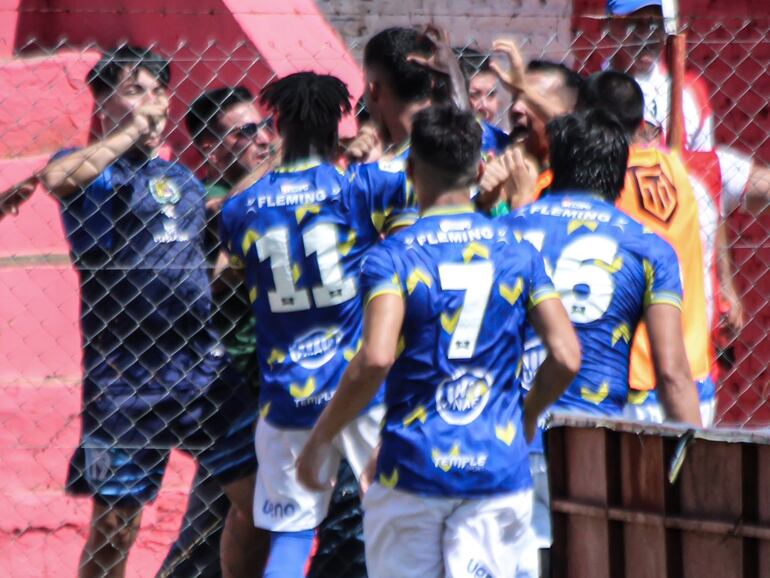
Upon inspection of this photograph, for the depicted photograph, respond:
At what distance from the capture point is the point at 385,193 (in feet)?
15.1

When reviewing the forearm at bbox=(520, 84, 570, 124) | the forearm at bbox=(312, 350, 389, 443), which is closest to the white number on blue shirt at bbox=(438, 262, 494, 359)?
the forearm at bbox=(312, 350, 389, 443)


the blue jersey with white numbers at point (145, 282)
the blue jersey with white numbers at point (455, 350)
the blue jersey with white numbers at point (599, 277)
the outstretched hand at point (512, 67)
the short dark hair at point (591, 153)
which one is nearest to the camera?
the blue jersey with white numbers at point (455, 350)

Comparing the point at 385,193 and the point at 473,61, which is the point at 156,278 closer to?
the point at 385,193

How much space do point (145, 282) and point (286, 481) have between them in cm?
105

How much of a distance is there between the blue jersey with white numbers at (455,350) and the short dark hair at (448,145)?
0.13 meters

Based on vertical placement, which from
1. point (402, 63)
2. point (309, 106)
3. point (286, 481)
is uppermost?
point (402, 63)

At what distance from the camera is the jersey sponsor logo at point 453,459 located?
373 centimetres

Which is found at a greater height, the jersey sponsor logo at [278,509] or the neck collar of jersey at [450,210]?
the neck collar of jersey at [450,210]

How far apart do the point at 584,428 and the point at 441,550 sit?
1.71 ft

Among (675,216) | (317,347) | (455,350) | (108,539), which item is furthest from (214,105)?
(455,350)

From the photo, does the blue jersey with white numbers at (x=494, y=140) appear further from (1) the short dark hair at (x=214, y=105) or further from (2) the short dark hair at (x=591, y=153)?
(1) the short dark hair at (x=214, y=105)

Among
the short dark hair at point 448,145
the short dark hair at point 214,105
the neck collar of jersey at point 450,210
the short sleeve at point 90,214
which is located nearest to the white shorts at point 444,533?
the neck collar of jersey at point 450,210

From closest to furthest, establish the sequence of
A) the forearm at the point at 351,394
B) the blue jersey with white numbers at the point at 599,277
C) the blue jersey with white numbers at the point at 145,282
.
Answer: the forearm at the point at 351,394, the blue jersey with white numbers at the point at 599,277, the blue jersey with white numbers at the point at 145,282

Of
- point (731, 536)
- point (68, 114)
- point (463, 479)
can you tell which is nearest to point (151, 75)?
point (68, 114)
